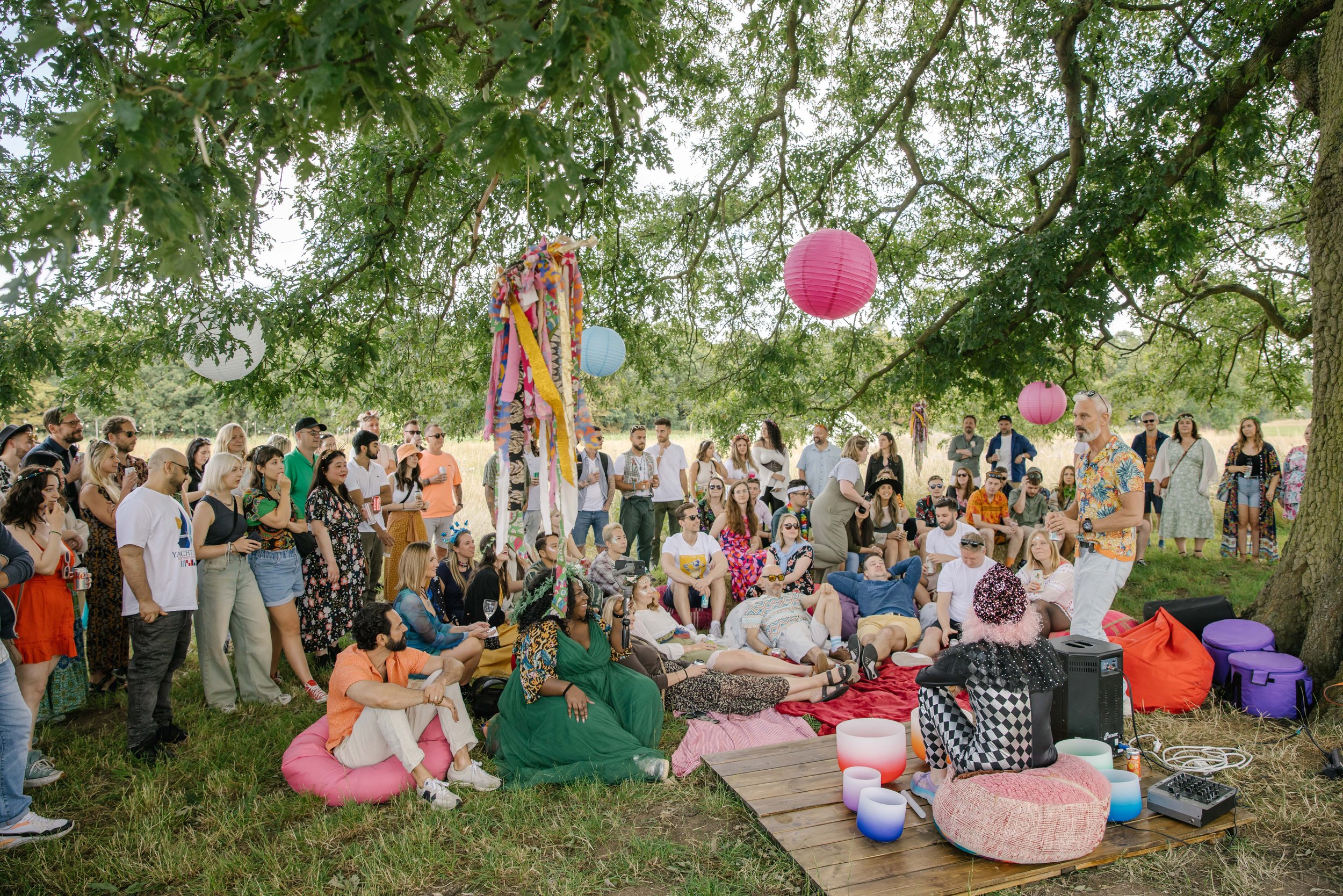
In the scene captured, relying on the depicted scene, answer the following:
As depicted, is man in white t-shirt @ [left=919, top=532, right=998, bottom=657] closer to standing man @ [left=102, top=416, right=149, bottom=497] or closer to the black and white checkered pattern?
the black and white checkered pattern

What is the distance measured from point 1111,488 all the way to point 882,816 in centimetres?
231

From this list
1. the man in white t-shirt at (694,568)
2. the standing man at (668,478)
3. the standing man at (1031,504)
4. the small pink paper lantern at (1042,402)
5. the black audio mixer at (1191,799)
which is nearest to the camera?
the black audio mixer at (1191,799)

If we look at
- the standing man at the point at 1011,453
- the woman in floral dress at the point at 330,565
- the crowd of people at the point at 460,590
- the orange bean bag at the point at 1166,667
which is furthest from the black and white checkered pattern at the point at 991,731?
the standing man at the point at 1011,453

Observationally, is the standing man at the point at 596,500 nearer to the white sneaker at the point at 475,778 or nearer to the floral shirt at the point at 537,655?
the floral shirt at the point at 537,655

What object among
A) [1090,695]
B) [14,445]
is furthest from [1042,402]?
[14,445]

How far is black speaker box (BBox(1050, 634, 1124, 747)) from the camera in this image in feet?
11.5

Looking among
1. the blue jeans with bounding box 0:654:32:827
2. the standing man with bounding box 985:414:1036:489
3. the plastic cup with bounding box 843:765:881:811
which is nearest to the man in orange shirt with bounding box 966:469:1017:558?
the standing man with bounding box 985:414:1036:489

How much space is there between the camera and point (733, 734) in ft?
13.9

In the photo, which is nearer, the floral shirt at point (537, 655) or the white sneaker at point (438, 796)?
the white sneaker at point (438, 796)

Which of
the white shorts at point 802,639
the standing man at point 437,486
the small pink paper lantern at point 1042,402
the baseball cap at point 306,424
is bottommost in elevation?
the white shorts at point 802,639

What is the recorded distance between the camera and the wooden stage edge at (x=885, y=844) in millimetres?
2691

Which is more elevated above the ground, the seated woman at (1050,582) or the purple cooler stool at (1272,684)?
the seated woman at (1050,582)

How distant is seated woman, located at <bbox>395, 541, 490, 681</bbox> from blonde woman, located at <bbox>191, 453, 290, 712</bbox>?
0.92m

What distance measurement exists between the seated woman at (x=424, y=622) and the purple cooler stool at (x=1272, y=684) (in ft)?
14.0
